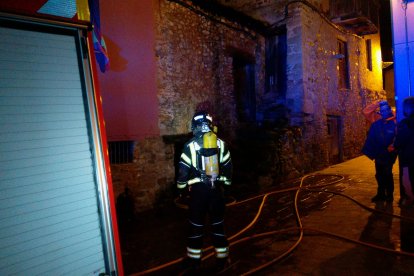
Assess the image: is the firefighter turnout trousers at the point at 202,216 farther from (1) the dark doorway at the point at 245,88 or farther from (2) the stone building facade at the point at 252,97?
(1) the dark doorway at the point at 245,88

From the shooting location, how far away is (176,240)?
5.14m

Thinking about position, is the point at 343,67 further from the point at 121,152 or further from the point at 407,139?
the point at 121,152

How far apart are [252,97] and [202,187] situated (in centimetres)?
906

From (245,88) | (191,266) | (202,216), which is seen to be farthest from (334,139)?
(191,266)

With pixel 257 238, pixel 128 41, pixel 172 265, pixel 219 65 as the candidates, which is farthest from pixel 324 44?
pixel 172 265

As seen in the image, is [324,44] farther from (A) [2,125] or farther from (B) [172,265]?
(A) [2,125]

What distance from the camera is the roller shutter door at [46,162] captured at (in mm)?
2107

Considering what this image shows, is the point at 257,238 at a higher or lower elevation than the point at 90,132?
lower

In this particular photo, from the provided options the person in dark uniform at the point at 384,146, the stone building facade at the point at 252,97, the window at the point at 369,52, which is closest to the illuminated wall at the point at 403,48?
the person in dark uniform at the point at 384,146

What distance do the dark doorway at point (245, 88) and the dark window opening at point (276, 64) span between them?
0.82m

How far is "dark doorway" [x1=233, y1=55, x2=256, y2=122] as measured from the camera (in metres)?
12.0

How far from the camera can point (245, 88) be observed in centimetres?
1223

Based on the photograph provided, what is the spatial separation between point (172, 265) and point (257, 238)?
58.9 inches

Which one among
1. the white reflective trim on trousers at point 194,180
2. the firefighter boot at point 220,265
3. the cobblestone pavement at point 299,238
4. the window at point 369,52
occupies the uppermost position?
the window at point 369,52
